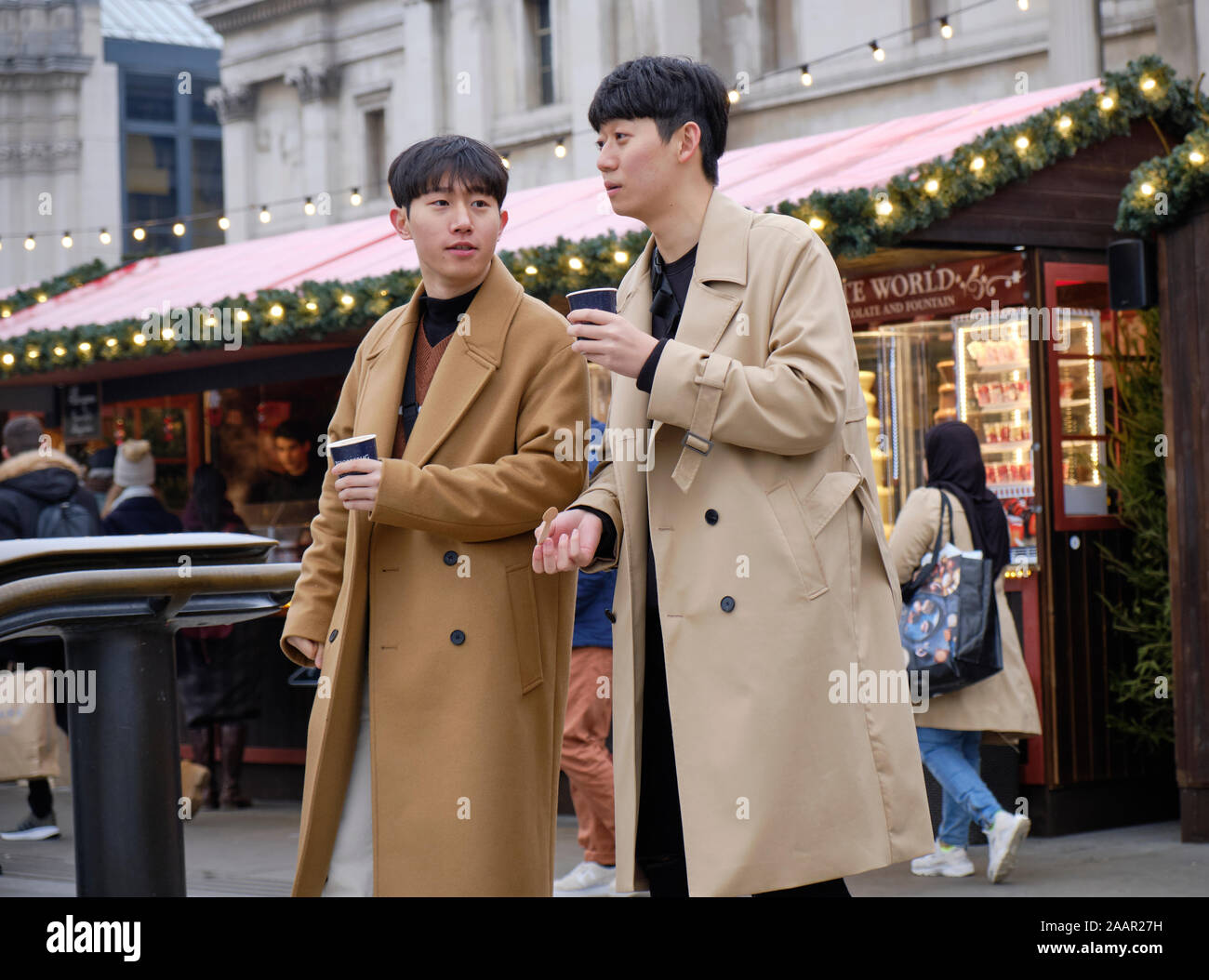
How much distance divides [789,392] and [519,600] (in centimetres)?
87

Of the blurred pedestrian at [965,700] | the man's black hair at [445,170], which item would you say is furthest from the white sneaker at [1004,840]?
the man's black hair at [445,170]

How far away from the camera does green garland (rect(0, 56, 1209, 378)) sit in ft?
24.7

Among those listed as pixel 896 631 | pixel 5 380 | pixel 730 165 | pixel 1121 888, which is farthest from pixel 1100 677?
pixel 5 380

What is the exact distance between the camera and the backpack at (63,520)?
8.77 meters

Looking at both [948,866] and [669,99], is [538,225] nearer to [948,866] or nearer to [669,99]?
[948,866]

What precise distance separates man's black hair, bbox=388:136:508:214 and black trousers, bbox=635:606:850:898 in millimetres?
1057

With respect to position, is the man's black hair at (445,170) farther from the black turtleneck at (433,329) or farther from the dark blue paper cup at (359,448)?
the dark blue paper cup at (359,448)

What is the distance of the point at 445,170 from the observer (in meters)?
3.77

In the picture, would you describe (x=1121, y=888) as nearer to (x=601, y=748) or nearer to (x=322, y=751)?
(x=601, y=748)

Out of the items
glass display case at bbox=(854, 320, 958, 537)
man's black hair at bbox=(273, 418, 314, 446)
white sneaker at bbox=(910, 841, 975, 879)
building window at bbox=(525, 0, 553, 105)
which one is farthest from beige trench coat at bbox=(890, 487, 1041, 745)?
building window at bbox=(525, 0, 553, 105)

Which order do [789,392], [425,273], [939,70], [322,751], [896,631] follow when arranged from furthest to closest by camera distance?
[939,70]
[425,273]
[322,751]
[896,631]
[789,392]

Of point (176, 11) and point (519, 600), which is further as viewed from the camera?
point (176, 11)

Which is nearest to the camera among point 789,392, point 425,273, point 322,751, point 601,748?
point 789,392

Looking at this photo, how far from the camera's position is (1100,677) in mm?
A: 8375
